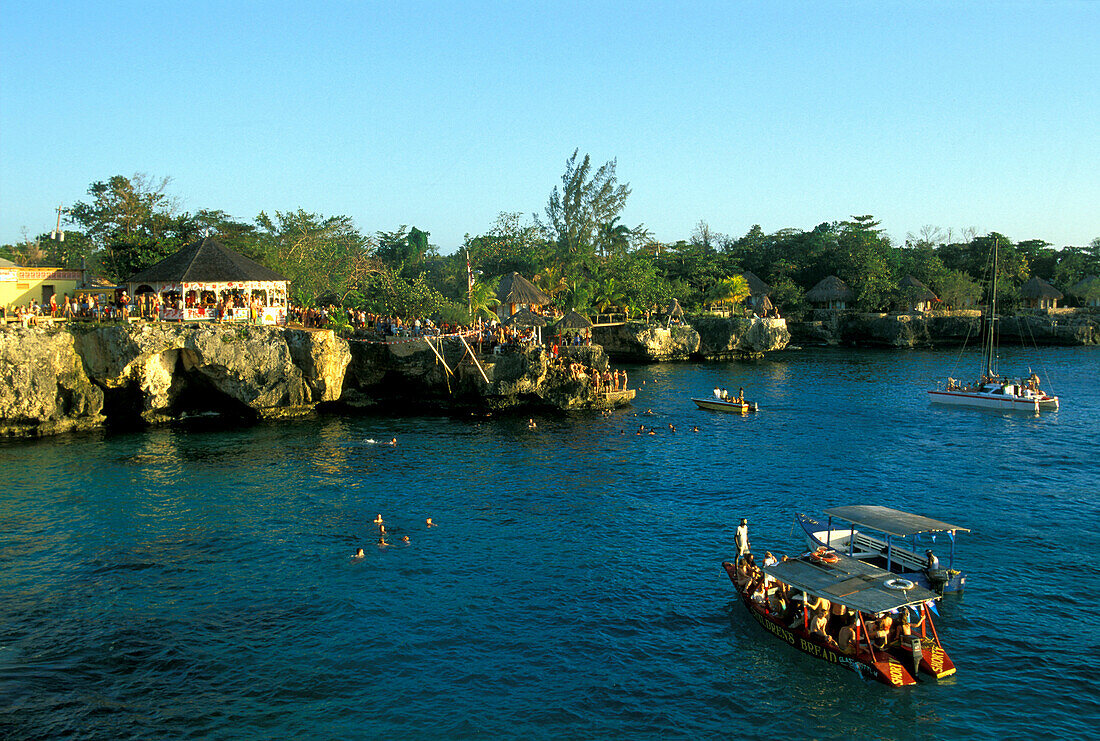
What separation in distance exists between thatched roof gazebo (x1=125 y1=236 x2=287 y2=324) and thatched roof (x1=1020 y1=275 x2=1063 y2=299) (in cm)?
10565

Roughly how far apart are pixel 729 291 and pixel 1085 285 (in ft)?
195

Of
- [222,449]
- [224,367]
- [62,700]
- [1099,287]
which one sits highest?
[1099,287]

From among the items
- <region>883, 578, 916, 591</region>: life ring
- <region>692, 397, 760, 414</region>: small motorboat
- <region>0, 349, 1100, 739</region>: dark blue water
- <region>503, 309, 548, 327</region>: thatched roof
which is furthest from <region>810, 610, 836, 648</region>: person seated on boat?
<region>503, 309, 548, 327</region>: thatched roof

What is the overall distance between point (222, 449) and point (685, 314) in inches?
2529

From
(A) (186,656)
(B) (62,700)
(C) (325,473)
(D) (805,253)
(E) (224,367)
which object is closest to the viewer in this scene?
(B) (62,700)

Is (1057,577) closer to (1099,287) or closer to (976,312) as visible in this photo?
(976,312)

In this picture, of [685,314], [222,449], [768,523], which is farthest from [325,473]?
[685,314]

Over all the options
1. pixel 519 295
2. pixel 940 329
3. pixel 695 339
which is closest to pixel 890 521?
pixel 519 295

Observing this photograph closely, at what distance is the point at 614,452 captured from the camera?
4353 cm

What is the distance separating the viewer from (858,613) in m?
20.2

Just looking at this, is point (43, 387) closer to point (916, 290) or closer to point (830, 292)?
point (830, 292)

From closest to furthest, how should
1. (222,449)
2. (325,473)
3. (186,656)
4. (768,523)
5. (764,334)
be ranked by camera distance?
(186,656) → (768,523) → (325,473) → (222,449) → (764,334)

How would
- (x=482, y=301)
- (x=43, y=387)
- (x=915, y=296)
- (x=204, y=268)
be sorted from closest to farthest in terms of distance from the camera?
(x=43, y=387)
(x=204, y=268)
(x=482, y=301)
(x=915, y=296)

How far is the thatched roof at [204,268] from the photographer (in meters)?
53.6
